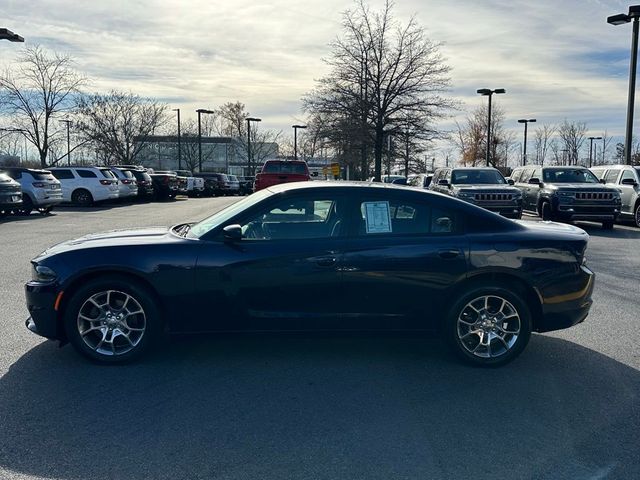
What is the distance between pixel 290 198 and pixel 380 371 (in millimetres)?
1655

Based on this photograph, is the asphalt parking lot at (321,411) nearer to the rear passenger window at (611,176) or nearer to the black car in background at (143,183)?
the rear passenger window at (611,176)

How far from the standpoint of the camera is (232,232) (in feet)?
15.4

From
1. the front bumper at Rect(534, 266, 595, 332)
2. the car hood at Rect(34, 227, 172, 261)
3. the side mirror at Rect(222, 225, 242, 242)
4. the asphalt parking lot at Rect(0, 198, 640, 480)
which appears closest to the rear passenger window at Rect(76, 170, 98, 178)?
the asphalt parking lot at Rect(0, 198, 640, 480)

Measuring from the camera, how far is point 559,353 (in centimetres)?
532

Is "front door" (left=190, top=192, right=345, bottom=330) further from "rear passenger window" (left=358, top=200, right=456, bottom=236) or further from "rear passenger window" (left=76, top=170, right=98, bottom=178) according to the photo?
"rear passenger window" (left=76, top=170, right=98, bottom=178)

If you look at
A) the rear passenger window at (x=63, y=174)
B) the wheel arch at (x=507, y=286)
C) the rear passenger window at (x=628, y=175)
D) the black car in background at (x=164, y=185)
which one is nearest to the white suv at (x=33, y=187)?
the rear passenger window at (x=63, y=174)

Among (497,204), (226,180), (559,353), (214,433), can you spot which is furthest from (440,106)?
(214,433)

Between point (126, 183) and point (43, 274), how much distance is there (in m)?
22.4

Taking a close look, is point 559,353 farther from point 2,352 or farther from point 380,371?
point 2,352

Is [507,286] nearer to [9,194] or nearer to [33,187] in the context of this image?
[9,194]

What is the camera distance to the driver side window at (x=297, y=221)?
492 centimetres

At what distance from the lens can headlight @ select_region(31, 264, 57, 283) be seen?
4766 mm

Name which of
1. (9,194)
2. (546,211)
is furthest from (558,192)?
(9,194)

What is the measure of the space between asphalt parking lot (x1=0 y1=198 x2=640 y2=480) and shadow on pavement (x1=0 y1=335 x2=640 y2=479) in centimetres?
1
